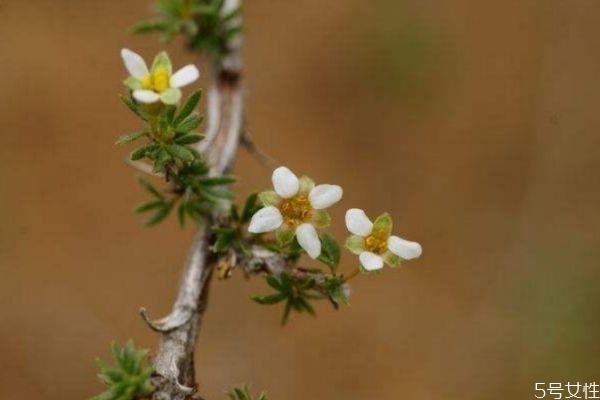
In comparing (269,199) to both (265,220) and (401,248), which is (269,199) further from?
(401,248)

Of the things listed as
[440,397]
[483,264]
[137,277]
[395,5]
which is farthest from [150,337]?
[395,5]

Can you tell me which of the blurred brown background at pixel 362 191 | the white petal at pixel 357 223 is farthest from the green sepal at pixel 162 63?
the blurred brown background at pixel 362 191

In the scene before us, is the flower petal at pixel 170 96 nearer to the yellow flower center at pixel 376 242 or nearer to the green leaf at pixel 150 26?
the yellow flower center at pixel 376 242

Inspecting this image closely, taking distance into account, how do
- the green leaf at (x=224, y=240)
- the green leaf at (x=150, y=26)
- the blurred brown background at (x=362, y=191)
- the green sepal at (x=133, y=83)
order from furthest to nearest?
the blurred brown background at (x=362, y=191)
the green leaf at (x=150, y=26)
the green leaf at (x=224, y=240)
the green sepal at (x=133, y=83)

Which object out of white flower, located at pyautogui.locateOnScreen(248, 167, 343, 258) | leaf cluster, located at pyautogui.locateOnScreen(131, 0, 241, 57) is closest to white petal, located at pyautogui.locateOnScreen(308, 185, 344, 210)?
white flower, located at pyautogui.locateOnScreen(248, 167, 343, 258)

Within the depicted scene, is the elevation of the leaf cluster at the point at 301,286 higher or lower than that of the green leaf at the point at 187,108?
lower

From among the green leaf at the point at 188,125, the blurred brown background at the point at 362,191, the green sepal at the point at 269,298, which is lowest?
the green sepal at the point at 269,298

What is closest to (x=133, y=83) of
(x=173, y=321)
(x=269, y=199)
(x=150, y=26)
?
(x=269, y=199)
